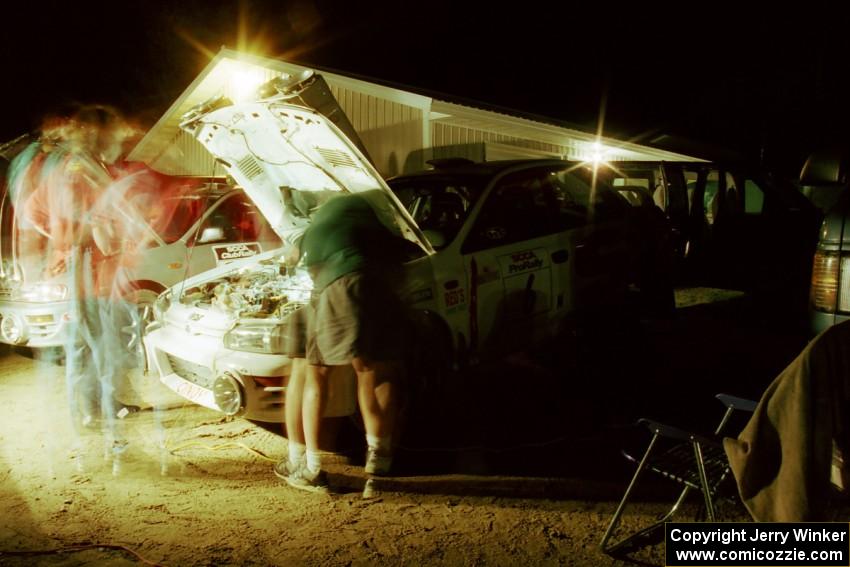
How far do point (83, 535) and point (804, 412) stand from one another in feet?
10.6

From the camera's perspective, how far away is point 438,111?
10.5 m

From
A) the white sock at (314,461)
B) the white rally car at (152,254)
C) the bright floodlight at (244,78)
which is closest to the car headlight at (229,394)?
the white sock at (314,461)

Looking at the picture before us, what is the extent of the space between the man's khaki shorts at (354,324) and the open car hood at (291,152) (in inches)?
20.0

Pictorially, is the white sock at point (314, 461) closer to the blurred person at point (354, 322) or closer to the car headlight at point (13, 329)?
the blurred person at point (354, 322)

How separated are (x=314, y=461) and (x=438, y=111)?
797 cm

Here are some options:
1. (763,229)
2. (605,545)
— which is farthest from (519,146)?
(605,545)

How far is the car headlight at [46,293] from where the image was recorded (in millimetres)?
5762

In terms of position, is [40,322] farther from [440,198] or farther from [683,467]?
[683,467]

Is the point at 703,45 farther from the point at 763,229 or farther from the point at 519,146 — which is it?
the point at 763,229

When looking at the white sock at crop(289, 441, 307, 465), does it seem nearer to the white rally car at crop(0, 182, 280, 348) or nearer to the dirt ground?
the dirt ground

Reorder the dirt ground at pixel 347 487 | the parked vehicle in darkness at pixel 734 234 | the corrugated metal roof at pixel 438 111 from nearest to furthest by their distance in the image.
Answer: the dirt ground at pixel 347 487 < the parked vehicle in darkness at pixel 734 234 < the corrugated metal roof at pixel 438 111

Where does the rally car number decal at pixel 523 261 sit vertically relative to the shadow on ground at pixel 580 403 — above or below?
above

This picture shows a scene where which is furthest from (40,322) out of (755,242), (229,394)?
(755,242)

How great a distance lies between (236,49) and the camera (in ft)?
38.0
